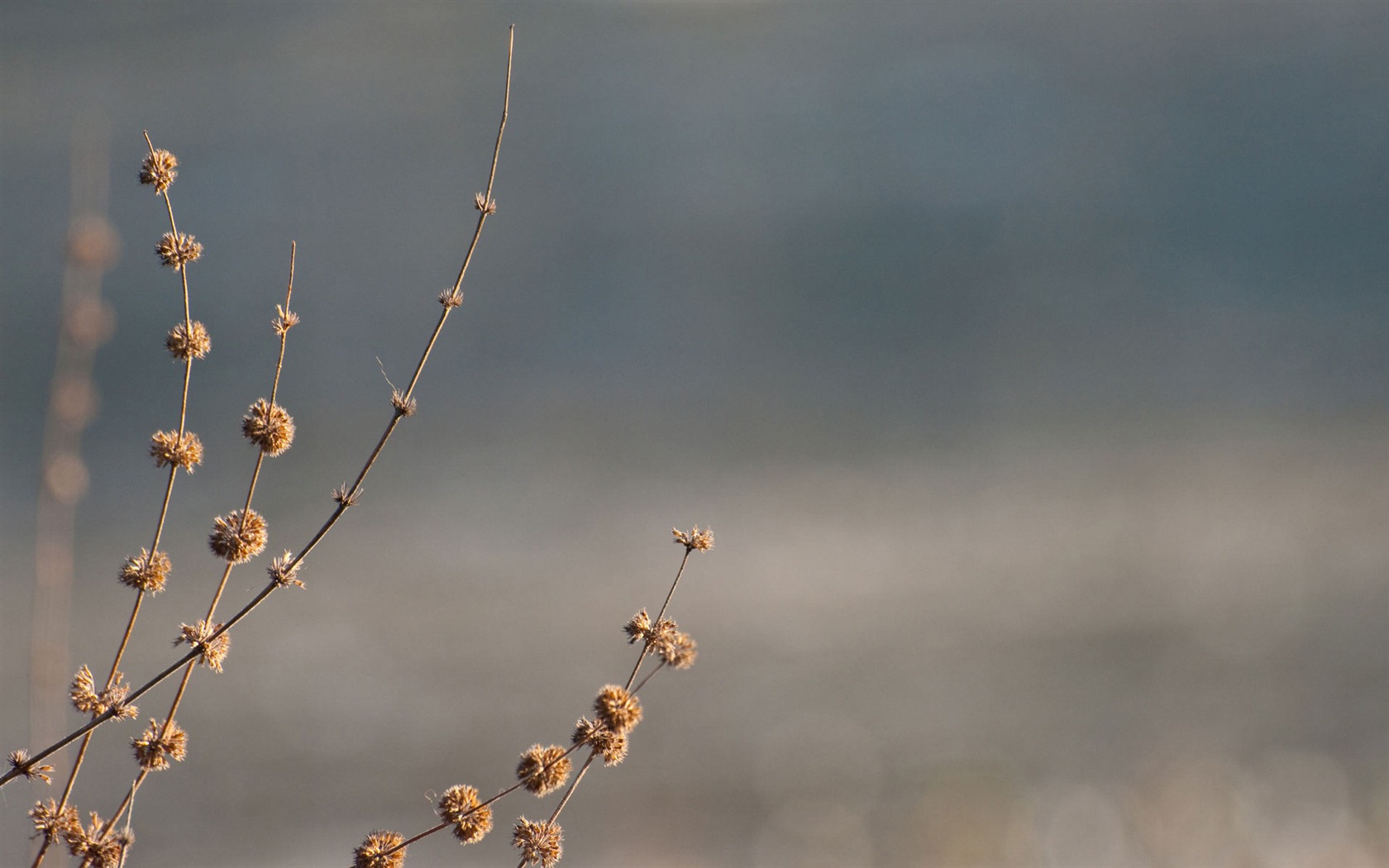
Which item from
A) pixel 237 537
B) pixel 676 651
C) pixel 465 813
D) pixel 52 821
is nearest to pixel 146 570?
pixel 237 537

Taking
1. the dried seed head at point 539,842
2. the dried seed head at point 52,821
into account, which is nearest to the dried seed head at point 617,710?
the dried seed head at point 539,842

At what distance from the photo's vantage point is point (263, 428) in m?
1.28

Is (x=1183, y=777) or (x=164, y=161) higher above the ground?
(x=1183, y=777)

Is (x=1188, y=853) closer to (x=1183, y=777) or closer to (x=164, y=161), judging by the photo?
(x=1183, y=777)

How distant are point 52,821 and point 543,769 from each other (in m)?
0.53

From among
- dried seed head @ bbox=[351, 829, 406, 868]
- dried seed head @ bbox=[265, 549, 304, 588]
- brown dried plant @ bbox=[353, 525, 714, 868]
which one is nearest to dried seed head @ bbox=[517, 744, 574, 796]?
brown dried plant @ bbox=[353, 525, 714, 868]

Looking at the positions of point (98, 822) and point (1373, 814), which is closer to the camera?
point (98, 822)

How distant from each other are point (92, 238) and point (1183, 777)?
5.23 m

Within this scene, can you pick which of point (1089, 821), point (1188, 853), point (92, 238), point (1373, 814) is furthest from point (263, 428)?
point (1373, 814)

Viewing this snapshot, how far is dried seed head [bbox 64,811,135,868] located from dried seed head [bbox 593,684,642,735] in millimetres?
524

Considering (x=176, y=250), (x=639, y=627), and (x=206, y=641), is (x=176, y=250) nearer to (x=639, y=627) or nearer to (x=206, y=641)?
(x=206, y=641)

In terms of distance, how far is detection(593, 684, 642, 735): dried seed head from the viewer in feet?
4.25

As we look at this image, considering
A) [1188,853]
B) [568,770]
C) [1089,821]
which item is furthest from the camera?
[1089,821]

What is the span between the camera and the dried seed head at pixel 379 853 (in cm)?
119
